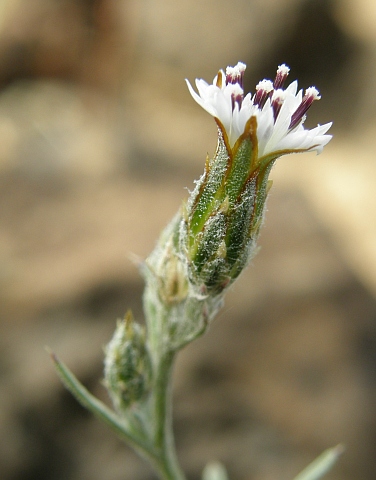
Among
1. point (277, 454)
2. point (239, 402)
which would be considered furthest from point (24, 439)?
point (277, 454)

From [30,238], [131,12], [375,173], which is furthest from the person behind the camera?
[131,12]

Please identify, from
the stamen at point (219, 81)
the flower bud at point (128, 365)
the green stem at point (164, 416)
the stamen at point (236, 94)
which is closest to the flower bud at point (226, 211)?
the stamen at point (236, 94)

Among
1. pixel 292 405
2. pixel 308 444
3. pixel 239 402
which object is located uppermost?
pixel 239 402

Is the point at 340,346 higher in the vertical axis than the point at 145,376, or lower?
lower

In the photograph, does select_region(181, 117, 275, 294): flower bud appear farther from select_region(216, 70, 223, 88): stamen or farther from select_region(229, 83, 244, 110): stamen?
select_region(216, 70, 223, 88): stamen

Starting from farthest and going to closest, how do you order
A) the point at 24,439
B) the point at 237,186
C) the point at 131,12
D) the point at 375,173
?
the point at 131,12, the point at 375,173, the point at 24,439, the point at 237,186

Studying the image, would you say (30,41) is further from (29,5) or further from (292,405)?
(292,405)

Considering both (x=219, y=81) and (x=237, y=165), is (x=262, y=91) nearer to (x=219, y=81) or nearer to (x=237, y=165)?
(x=219, y=81)

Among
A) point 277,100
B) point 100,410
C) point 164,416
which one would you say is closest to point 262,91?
point 277,100

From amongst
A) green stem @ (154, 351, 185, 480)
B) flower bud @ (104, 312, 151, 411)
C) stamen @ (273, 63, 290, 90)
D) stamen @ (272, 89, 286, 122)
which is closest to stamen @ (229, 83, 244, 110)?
stamen @ (272, 89, 286, 122)
